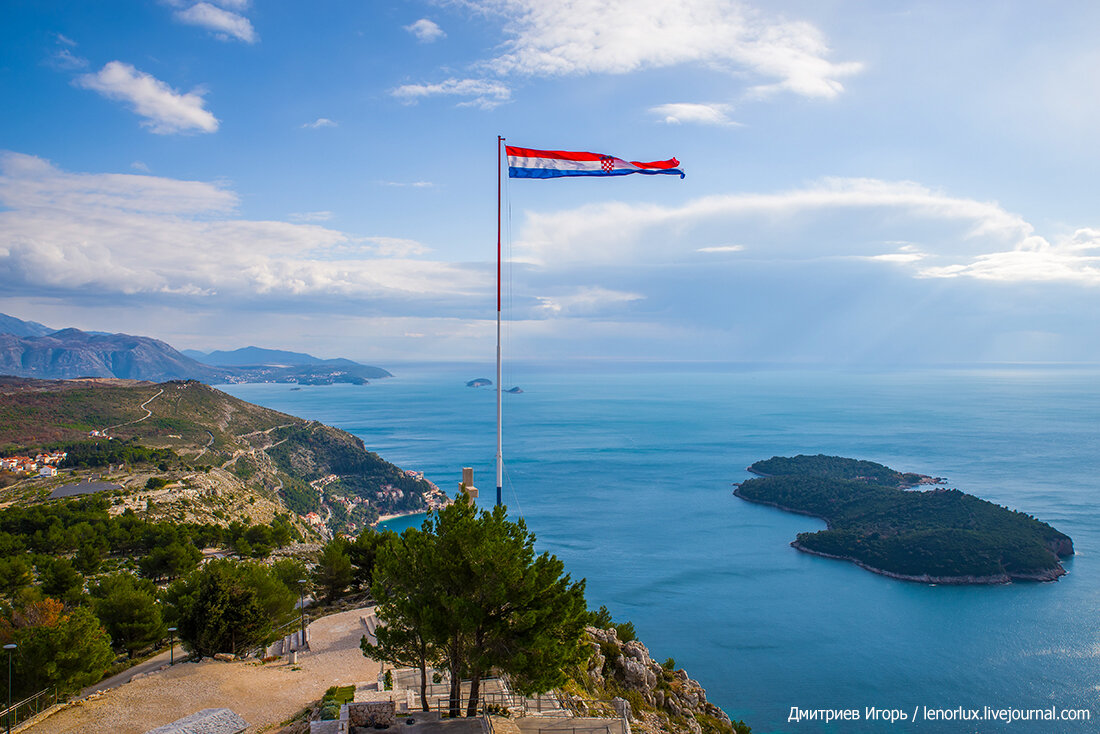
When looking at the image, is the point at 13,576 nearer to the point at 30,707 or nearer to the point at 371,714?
the point at 30,707

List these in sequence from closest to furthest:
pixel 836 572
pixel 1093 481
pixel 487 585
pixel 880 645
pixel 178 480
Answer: pixel 487 585 < pixel 880 645 < pixel 178 480 < pixel 836 572 < pixel 1093 481

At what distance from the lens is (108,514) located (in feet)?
152

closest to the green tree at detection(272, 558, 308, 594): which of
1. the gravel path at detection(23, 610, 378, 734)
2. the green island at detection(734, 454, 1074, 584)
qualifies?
the gravel path at detection(23, 610, 378, 734)

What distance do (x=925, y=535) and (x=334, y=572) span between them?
66.1 meters

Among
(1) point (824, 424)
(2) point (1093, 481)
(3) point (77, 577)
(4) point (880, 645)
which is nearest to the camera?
(3) point (77, 577)

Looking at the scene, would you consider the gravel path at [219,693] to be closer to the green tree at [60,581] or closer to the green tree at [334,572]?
the green tree at [334,572]

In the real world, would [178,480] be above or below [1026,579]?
above

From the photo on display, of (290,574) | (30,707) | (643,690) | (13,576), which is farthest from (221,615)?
(13,576)

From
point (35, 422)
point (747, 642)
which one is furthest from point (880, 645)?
point (35, 422)

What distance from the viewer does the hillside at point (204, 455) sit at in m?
56.8

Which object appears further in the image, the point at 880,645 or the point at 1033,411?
the point at 1033,411

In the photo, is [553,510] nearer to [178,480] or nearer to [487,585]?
[178,480]

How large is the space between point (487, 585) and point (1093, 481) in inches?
4991

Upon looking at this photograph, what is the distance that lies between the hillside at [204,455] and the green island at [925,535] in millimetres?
57201
